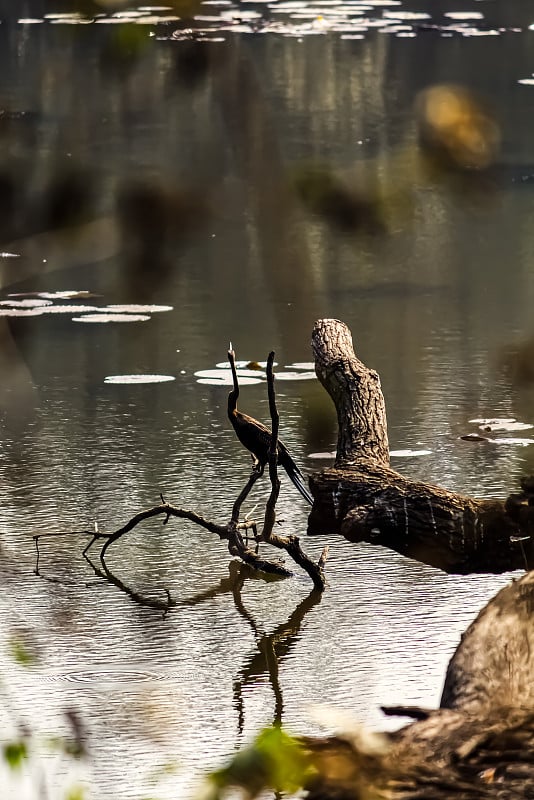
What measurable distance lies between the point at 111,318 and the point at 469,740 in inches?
192

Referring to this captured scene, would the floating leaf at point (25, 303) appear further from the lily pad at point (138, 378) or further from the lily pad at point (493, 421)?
the lily pad at point (493, 421)

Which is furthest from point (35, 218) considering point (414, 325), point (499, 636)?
point (414, 325)

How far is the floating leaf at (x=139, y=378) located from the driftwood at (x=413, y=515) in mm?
1674

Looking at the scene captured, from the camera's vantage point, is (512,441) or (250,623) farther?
(512,441)

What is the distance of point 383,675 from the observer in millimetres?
3646

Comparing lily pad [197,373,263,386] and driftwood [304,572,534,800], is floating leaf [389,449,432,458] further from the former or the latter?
driftwood [304,572,534,800]

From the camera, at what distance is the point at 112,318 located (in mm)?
7223

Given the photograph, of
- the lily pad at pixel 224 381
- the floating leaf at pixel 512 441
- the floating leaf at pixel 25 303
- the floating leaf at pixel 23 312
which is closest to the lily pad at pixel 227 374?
the lily pad at pixel 224 381

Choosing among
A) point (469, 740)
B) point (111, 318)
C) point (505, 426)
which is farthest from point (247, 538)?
point (111, 318)

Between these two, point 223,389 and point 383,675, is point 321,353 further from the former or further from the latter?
point 383,675

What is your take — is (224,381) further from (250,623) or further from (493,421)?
(250,623)

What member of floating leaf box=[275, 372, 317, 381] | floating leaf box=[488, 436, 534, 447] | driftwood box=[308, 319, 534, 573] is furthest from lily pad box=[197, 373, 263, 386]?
driftwood box=[308, 319, 534, 573]

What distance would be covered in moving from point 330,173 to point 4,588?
285 centimetres

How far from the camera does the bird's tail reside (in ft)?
→ 15.0
